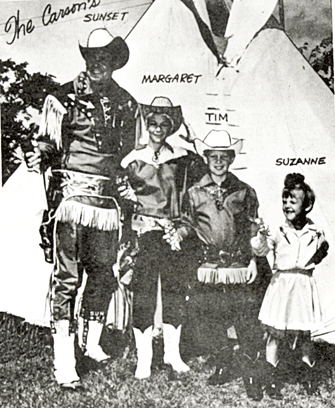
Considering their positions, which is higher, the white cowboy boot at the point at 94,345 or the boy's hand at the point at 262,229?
the boy's hand at the point at 262,229

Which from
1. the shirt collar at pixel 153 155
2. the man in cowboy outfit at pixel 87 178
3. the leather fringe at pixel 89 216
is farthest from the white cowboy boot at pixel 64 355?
the shirt collar at pixel 153 155

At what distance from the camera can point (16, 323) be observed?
6.25ft

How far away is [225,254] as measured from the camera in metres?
1.93

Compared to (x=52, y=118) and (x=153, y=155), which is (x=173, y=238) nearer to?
(x=153, y=155)

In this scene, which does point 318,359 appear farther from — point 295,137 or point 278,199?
point 295,137

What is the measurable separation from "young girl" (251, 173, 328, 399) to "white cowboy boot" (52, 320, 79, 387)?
0.59m

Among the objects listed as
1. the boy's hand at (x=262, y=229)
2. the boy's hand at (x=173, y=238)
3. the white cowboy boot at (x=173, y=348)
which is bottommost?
the white cowboy boot at (x=173, y=348)

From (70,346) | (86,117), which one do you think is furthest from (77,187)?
(70,346)

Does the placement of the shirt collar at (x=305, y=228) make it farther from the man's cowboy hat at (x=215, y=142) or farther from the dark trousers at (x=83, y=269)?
the dark trousers at (x=83, y=269)

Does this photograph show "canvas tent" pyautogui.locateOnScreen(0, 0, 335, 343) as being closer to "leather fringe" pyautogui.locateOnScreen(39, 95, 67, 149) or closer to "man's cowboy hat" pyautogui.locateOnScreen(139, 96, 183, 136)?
"man's cowboy hat" pyautogui.locateOnScreen(139, 96, 183, 136)

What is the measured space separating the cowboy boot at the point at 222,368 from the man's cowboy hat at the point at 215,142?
2.03ft

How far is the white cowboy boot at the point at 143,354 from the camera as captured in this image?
190 cm

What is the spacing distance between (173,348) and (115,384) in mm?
207

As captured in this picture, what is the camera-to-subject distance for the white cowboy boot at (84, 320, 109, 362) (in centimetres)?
190
